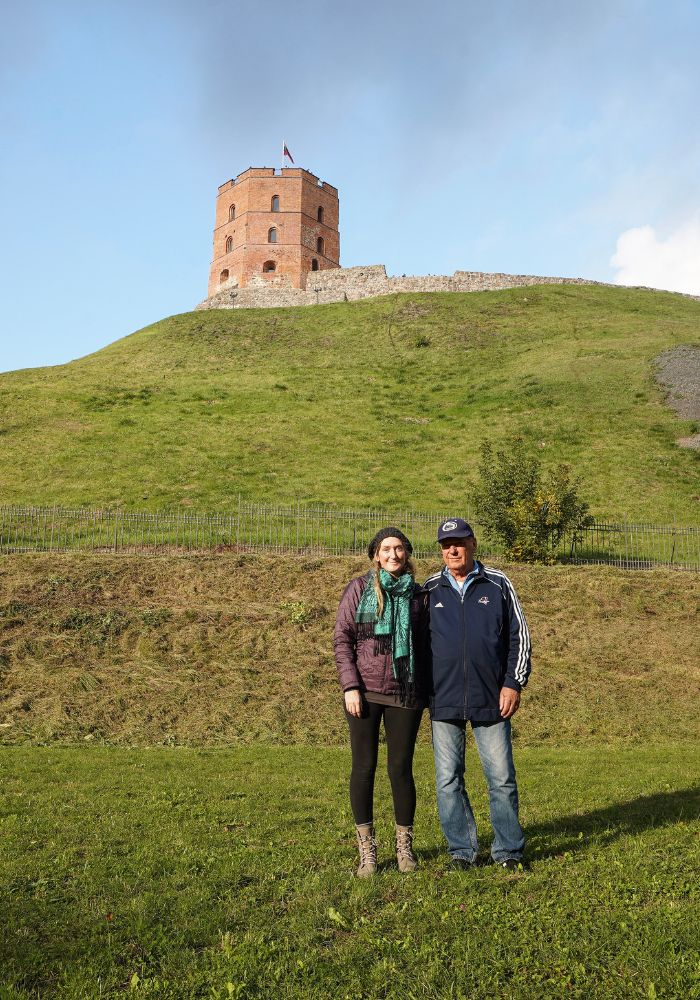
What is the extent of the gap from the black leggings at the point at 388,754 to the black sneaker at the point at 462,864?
421 mm

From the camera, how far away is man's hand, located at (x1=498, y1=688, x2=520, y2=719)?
18.0 ft

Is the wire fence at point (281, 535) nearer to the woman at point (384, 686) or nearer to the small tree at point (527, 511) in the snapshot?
the small tree at point (527, 511)

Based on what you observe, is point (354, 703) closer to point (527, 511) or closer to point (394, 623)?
point (394, 623)

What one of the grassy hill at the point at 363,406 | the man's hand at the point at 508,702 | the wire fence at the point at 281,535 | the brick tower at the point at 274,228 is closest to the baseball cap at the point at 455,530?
the man's hand at the point at 508,702

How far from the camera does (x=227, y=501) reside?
26734 millimetres

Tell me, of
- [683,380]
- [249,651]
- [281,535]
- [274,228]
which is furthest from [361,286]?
[249,651]

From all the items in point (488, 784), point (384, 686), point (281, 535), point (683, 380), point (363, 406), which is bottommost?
point (488, 784)

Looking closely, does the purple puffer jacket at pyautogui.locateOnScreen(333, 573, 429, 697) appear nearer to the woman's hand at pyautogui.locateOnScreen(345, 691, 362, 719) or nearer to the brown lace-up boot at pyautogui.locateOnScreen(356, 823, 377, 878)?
the woman's hand at pyautogui.locateOnScreen(345, 691, 362, 719)

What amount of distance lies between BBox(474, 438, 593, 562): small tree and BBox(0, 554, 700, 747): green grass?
1.03 metres

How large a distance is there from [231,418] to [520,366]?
19.0m

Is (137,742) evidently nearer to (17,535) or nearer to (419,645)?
(419,645)

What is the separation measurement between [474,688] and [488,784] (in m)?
0.74

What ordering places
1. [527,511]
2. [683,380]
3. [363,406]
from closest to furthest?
[527,511] → [683,380] → [363,406]

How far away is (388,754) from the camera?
5.46m
